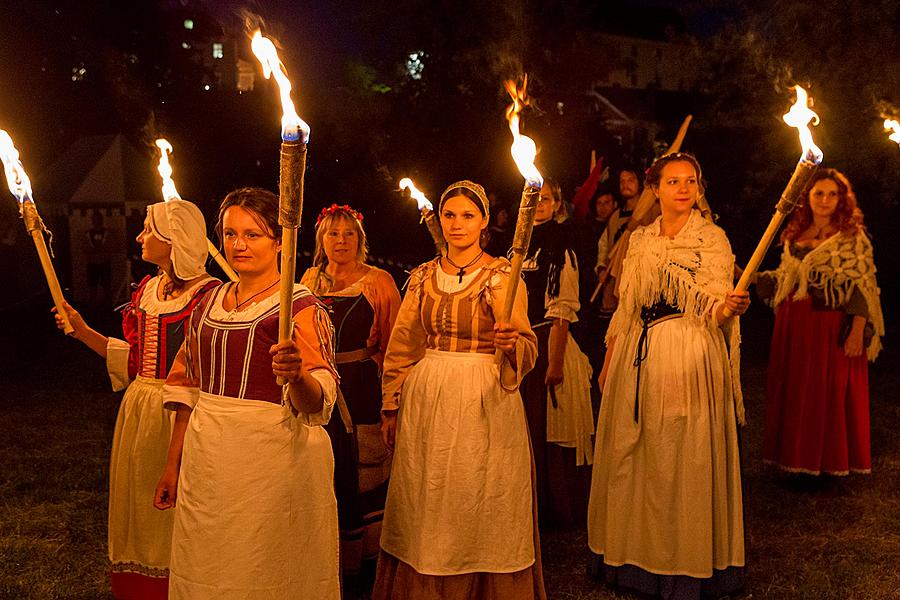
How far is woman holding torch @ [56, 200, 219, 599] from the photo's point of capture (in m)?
4.23

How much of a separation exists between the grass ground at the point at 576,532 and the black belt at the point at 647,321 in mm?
1137

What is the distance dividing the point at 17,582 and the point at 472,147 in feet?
33.2

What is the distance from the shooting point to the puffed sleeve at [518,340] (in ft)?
13.2

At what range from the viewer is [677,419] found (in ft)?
15.1

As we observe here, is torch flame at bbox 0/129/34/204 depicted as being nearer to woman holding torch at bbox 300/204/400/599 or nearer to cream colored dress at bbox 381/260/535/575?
woman holding torch at bbox 300/204/400/599

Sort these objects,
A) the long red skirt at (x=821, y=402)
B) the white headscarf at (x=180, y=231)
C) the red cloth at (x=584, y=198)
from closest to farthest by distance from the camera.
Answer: the white headscarf at (x=180, y=231) → the long red skirt at (x=821, y=402) → the red cloth at (x=584, y=198)

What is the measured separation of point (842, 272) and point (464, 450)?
155 inches

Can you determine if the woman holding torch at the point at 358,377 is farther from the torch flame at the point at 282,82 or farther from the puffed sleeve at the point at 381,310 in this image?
the torch flame at the point at 282,82

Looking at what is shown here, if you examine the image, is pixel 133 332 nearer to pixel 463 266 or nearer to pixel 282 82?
pixel 463 266

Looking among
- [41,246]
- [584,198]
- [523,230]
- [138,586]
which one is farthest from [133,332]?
[584,198]

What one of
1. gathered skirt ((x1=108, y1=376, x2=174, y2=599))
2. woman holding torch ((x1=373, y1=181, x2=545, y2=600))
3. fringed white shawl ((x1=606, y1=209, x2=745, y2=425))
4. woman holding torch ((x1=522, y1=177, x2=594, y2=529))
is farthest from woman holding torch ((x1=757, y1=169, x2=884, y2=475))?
gathered skirt ((x1=108, y1=376, x2=174, y2=599))

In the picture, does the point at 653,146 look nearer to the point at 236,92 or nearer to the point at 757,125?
the point at 757,125

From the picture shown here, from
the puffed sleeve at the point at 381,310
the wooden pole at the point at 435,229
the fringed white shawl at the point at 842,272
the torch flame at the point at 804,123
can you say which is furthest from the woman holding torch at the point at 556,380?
the torch flame at the point at 804,123

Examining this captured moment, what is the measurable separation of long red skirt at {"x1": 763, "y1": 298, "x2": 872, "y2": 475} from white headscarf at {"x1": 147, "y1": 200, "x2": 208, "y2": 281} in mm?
4738
